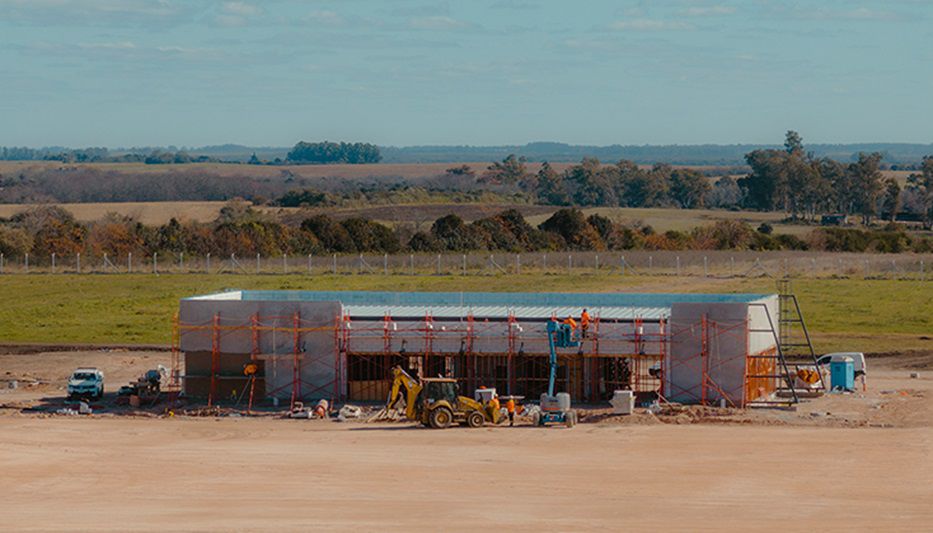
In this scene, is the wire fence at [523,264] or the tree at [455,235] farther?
the tree at [455,235]

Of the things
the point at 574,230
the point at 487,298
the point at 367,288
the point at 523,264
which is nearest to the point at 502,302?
the point at 487,298

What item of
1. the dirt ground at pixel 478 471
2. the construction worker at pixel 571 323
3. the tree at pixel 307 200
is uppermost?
the construction worker at pixel 571 323

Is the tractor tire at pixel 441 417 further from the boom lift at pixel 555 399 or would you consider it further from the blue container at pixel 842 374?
the blue container at pixel 842 374

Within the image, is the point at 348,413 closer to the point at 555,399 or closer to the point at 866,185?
the point at 555,399

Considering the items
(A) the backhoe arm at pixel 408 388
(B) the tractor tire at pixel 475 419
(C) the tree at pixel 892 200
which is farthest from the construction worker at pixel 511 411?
(C) the tree at pixel 892 200

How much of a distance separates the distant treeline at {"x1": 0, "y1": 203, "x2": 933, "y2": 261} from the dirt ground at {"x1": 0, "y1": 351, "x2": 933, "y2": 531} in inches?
2473

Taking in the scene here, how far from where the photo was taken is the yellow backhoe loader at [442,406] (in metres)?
49.6

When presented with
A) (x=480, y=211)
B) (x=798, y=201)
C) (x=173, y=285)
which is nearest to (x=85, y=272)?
(x=173, y=285)

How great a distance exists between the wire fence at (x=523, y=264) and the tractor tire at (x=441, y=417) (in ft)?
169

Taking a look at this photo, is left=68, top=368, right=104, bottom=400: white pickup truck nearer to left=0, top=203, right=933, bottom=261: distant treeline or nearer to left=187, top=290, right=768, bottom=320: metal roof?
left=187, top=290, right=768, bottom=320: metal roof

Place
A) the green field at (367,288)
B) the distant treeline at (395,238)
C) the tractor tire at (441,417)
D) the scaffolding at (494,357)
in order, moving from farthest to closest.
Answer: the distant treeline at (395,238)
the green field at (367,288)
the scaffolding at (494,357)
the tractor tire at (441,417)

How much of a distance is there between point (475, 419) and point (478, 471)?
25.5 feet

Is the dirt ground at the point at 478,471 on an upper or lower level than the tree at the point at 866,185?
lower

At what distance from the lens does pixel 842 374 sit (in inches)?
2269
